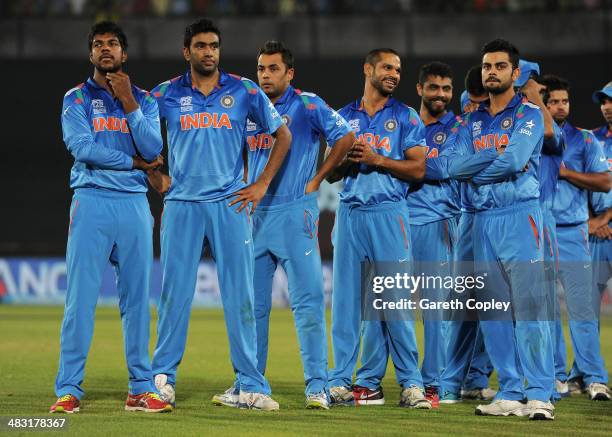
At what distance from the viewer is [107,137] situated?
24.3ft

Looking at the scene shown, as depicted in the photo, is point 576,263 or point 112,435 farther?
point 576,263

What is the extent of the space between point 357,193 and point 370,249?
1.45 feet

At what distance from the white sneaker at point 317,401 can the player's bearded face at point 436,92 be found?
8.92 feet

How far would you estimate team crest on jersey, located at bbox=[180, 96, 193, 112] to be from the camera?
7590mm

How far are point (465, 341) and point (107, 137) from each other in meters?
3.24

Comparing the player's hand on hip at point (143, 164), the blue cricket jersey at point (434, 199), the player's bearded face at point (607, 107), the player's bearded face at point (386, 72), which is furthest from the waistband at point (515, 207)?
the player's bearded face at point (607, 107)

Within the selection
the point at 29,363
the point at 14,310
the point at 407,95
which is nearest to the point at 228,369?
the point at 29,363

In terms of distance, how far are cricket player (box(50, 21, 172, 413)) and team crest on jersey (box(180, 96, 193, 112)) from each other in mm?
224

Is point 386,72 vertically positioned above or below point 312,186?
above

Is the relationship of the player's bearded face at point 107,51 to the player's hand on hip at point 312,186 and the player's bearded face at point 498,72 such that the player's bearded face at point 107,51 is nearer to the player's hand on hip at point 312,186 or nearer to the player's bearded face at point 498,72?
the player's hand on hip at point 312,186

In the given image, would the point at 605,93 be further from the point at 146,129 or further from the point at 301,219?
the point at 146,129

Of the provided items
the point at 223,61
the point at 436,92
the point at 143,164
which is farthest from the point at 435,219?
the point at 223,61

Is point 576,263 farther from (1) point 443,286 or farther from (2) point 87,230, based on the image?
(2) point 87,230

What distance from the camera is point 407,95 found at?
20516 millimetres
